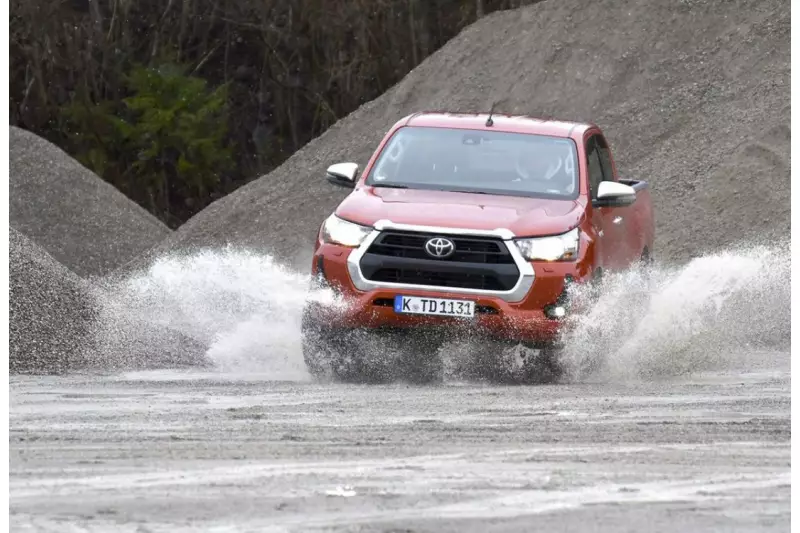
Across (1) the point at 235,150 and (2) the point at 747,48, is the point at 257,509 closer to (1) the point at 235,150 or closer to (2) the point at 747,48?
(2) the point at 747,48

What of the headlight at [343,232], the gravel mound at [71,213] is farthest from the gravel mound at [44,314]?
the gravel mound at [71,213]

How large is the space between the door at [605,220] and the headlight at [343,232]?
5.63ft

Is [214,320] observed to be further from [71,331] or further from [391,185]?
[391,185]

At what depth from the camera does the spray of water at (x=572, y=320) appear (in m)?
12.6

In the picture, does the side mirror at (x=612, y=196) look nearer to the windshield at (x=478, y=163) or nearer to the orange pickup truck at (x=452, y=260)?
the orange pickup truck at (x=452, y=260)

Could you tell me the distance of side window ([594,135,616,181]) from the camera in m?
14.5

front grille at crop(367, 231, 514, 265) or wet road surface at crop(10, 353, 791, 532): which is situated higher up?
front grille at crop(367, 231, 514, 265)

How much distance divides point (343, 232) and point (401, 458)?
390 cm

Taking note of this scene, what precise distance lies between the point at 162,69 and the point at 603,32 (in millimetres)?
10530

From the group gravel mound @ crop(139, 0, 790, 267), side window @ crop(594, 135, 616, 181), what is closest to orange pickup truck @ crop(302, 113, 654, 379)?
side window @ crop(594, 135, 616, 181)

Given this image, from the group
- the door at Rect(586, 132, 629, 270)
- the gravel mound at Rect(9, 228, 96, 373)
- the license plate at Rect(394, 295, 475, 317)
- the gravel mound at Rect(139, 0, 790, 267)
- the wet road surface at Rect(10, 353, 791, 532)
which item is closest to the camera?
the wet road surface at Rect(10, 353, 791, 532)

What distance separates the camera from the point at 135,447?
8531mm

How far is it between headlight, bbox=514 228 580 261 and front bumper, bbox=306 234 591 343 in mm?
52

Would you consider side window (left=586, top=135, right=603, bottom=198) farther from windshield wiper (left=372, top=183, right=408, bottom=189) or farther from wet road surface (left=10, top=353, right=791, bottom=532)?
wet road surface (left=10, top=353, right=791, bottom=532)
